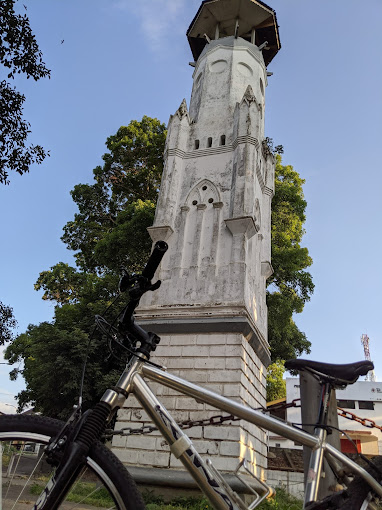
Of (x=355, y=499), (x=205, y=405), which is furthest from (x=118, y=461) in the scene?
(x=205, y=405)

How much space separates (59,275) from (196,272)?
10047 mm

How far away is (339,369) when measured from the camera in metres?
2.75

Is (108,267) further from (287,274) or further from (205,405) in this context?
(205,405)

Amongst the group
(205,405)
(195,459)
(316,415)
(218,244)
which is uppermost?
(218,244)

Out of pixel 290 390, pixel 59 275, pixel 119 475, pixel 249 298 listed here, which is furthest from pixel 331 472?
pixel 290 390

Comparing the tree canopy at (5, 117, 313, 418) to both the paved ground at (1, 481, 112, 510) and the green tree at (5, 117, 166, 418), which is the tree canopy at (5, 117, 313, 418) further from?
the paved ground at (1, 481, 112, 510)

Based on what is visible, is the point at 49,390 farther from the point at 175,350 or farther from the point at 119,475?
the point at 119,475

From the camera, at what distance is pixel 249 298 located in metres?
10.6

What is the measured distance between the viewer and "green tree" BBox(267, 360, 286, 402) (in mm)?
17812

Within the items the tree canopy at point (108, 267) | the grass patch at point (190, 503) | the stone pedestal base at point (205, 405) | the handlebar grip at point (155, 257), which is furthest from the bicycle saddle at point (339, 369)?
the tree canopy at point (108, 267)

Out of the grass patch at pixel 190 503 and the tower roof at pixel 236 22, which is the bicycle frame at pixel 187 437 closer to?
the grass patch at pixel 190 503

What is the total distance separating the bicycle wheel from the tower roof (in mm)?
17110

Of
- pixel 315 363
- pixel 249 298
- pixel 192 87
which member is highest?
pixel 192 87

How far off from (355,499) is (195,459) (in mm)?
901
